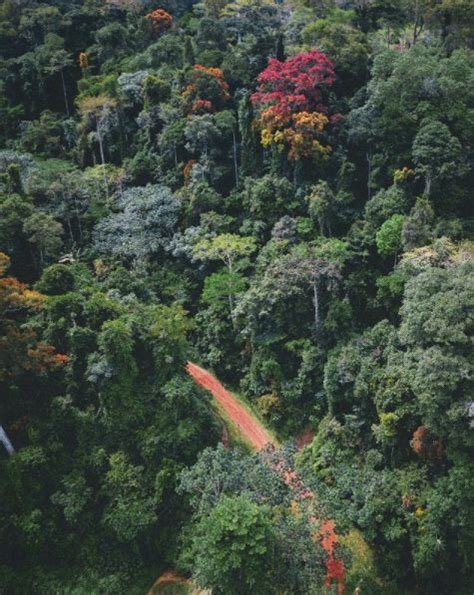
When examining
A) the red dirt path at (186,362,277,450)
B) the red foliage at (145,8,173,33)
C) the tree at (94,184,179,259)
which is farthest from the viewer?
the red foliage at (145,8,173,33)

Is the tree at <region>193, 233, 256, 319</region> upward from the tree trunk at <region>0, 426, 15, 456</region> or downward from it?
upward

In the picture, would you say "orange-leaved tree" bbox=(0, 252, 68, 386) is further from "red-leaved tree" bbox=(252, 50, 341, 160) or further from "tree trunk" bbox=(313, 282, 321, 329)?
"red-leaved tree" bbox=(252, 50, 341, 160)

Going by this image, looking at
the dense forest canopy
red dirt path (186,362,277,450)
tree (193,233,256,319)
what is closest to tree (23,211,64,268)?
the dense forest canopy

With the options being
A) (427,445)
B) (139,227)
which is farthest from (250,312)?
(427,445)

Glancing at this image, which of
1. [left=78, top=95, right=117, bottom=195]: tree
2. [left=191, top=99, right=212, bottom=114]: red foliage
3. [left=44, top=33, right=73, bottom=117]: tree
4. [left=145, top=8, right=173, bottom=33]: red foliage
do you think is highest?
[left=145, top=8, right=173, bottom=33]: red foliage

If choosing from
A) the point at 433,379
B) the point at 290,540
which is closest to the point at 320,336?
the point at 433,379

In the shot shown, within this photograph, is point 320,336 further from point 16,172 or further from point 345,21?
point 345,21

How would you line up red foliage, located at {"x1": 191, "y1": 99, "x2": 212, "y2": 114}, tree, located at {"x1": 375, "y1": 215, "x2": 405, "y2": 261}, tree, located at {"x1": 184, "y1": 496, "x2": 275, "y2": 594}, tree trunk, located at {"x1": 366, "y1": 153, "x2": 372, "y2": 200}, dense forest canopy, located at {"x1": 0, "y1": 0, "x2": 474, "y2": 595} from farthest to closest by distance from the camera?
red foliage, located at {"x1": 191, "y1": 99, "x2": 212, "y2": 114}
tree trunk, located at {"x1": 366, "y1": 153, "x2": 372, "y2": 200}
tree, located at {"x1": 375, "y1": 215, "x2": 405, "y2": 261}
dense forest canopy, located at {"x1": 0, "y1": 0, "x2": 474, "y2": 595}
tree, located at {"x1": 184, "y1": 496, "x2": 275, "y2": 594}

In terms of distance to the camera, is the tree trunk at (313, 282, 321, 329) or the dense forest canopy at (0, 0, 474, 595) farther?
the tree trunk at (313, 282, 321, 329)
